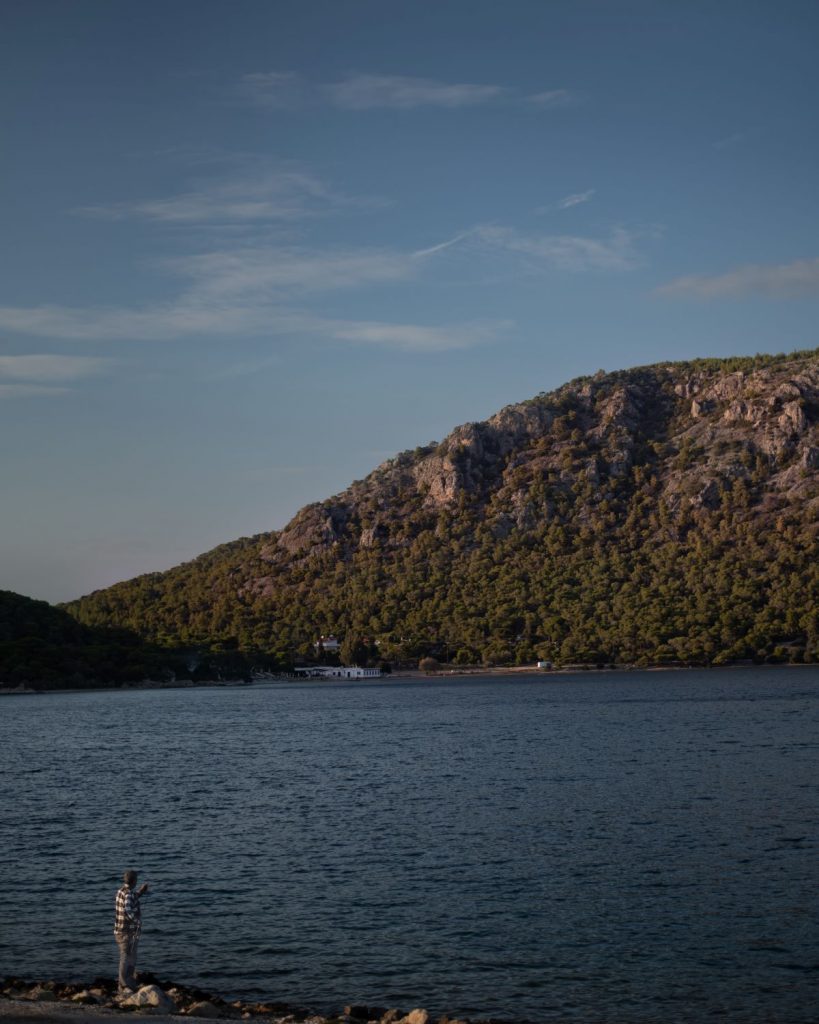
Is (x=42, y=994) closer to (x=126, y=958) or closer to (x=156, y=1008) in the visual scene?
(x=126, y=958)

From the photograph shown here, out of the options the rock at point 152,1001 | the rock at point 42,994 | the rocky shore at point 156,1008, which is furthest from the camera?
the rock at point 42,994

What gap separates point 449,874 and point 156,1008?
17894 millimetres

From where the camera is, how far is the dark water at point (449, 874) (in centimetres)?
2970

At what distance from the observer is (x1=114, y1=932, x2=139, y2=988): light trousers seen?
27500mm

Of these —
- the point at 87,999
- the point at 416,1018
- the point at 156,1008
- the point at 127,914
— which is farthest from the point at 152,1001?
the point at 416,1018

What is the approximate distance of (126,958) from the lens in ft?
90.5

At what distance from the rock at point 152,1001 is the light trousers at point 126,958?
1.57 metres

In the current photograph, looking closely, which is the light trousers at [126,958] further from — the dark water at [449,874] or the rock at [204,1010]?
the dark water at [449,874]

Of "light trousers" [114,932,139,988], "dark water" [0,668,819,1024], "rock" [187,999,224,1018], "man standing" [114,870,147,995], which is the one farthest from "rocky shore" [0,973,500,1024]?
"dark water" [0,668,819,1024]

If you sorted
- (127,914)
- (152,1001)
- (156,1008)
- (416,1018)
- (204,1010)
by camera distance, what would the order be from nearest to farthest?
(416,1018) < (156,1008) < (152,1001) < (204,1010) < (127,914)

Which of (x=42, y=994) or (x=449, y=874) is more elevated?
(x=42, y=994)

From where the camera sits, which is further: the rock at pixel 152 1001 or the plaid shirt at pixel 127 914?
the plaid shirt at pixel 127 914

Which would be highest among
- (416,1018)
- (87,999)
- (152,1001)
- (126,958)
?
(126,958)

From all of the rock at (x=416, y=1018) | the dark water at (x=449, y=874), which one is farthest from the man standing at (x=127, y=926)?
the rock at (x=416, y=1018)
